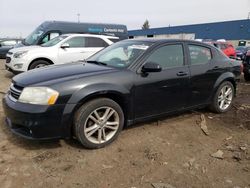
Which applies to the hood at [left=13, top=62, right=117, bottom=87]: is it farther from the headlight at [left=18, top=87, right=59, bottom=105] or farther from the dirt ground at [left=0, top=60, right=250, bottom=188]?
the dirt ground at [left=0, top=60, right=250, bottom=188]

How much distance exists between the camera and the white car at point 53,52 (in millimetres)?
9156

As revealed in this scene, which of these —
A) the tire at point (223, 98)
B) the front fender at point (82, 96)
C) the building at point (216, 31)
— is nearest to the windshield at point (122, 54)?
the front fender at point (82, 96)

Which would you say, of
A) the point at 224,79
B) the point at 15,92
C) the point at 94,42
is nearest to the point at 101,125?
the point at 15,92

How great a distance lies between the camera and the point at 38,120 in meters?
3.60

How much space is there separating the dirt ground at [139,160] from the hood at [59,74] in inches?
36.2

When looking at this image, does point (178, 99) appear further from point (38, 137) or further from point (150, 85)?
point (38, 137)

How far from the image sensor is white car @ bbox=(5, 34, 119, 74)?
9156 millimetres

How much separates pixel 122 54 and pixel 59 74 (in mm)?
1255

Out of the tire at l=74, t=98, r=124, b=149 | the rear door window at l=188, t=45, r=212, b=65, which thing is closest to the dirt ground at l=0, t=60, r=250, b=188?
the tire at l=74, t=98, r=124, b=149

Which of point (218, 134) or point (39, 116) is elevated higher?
point (39, 116)

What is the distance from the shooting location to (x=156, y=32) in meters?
55.6

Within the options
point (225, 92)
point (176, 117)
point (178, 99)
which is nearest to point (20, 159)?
point (178, 99)

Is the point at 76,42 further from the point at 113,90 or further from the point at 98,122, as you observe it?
the point at 98,122

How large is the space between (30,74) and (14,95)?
1.46ft
